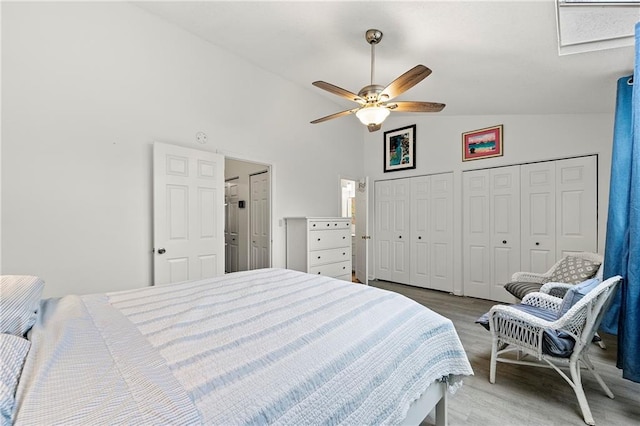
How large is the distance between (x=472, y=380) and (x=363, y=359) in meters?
1.55

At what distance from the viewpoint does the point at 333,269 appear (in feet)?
13.1

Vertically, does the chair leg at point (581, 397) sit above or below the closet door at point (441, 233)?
below

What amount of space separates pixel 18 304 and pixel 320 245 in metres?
2.97

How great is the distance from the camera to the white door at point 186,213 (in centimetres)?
263

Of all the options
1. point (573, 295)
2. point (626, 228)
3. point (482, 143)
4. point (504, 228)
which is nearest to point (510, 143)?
point (482, 143)

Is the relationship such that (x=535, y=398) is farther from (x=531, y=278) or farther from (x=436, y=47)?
(x=436, y=47)

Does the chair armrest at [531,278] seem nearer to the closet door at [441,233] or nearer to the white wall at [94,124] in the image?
the closet door at [441,233]

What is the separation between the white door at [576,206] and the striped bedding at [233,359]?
116 inches

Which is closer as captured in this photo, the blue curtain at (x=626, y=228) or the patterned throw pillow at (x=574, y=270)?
the blue curtain at (x=626, y=228)

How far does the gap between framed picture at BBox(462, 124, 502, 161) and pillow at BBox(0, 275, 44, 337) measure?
4.62m

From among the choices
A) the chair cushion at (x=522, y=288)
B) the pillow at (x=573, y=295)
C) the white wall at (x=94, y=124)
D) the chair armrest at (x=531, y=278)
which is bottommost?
the chair cushion at (x=522, y=288)

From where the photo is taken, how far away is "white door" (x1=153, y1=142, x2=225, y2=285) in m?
2.63

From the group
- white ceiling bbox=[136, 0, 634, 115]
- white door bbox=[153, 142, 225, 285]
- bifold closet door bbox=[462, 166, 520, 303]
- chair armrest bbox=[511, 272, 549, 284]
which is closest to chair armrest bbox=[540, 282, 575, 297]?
chair armrest bbox=[511, 272, 549, 284]

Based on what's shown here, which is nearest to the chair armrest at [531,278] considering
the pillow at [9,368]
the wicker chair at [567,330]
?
the wicker chair at [567,330]
